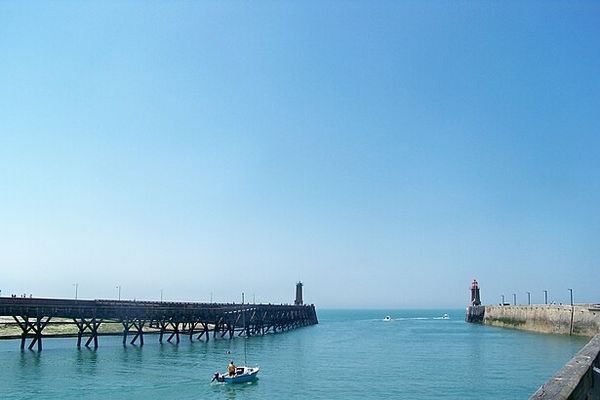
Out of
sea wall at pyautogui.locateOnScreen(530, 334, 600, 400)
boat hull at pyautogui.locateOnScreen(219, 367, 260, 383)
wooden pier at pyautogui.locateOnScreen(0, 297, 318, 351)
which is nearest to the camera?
sea wall at pyautogui.locateOnScreen(530, 334, 600, 400)

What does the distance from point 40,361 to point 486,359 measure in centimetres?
3959

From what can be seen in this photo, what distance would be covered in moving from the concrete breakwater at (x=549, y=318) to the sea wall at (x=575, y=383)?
5853cm

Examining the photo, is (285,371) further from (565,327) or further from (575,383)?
(565,327)

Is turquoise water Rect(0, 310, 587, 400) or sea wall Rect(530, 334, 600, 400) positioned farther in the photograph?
turquoise water Rect(0, 310, 587, 400)

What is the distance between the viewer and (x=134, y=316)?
59250 millimetres

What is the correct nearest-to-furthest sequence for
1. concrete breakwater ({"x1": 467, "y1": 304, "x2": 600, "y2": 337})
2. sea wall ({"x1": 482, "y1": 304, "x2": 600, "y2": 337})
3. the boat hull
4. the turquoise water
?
the turquoise water, the boat hull, sea wall ({"x1": 482, "y1": 304, "x2": 600, "y2": 337}), concrete breakwater ({"x1": 467, "y1": 304, "x2": 600, "y2": 337})

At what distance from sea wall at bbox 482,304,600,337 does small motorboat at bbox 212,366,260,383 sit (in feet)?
129

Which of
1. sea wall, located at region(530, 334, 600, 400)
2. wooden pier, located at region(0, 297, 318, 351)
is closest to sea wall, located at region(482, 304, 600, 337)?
wooden pier, located at region(0, 297, 318, 351)

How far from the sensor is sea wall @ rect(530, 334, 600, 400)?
16.5 ft

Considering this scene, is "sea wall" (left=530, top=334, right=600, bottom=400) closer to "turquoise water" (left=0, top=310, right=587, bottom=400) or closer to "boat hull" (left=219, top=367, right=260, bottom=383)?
"turquoise water" (left=0, top=310, right=587, bottom=400)

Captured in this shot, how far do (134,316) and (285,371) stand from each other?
900 inches

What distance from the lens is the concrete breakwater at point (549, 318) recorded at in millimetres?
71250

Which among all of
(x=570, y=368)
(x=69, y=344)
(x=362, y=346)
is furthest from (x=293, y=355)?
(x=570, y=368)

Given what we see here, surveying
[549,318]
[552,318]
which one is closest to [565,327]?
[552,318]
